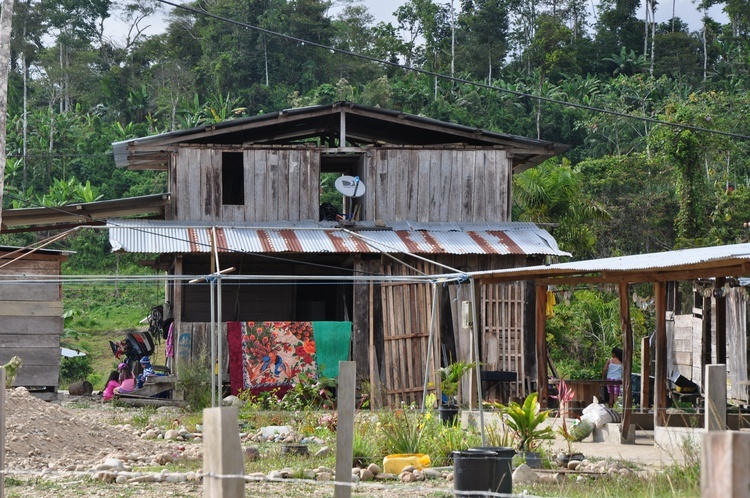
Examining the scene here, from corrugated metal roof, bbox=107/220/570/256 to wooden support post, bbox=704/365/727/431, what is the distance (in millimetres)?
9228

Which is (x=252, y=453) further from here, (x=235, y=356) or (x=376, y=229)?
(x=376, y=229)

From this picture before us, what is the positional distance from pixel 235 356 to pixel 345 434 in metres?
11.6

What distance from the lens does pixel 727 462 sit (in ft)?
11.6

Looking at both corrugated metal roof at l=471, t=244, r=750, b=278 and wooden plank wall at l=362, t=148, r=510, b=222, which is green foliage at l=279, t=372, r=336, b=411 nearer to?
wooden plank wall at l=362, t=148, r=510, b=222

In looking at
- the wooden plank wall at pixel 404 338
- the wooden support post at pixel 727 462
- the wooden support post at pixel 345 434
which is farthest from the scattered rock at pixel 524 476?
the wooden plank wall at pixel 404 338

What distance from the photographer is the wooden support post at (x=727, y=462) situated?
3518 mm

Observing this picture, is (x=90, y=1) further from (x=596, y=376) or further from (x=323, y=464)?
(x=323, y=464)

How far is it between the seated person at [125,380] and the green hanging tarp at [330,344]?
138 inches

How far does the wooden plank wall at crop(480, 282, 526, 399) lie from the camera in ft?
61.0

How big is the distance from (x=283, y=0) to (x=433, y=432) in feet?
136

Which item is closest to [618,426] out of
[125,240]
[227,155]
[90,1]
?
[125,240]

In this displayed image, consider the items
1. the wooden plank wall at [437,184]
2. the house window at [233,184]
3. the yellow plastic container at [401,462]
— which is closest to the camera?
the yellow plastic container at [401,462]

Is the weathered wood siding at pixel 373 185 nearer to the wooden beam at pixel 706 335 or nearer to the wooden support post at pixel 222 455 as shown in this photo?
the wooden beam at pixel 706 335

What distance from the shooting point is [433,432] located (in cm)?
1138
